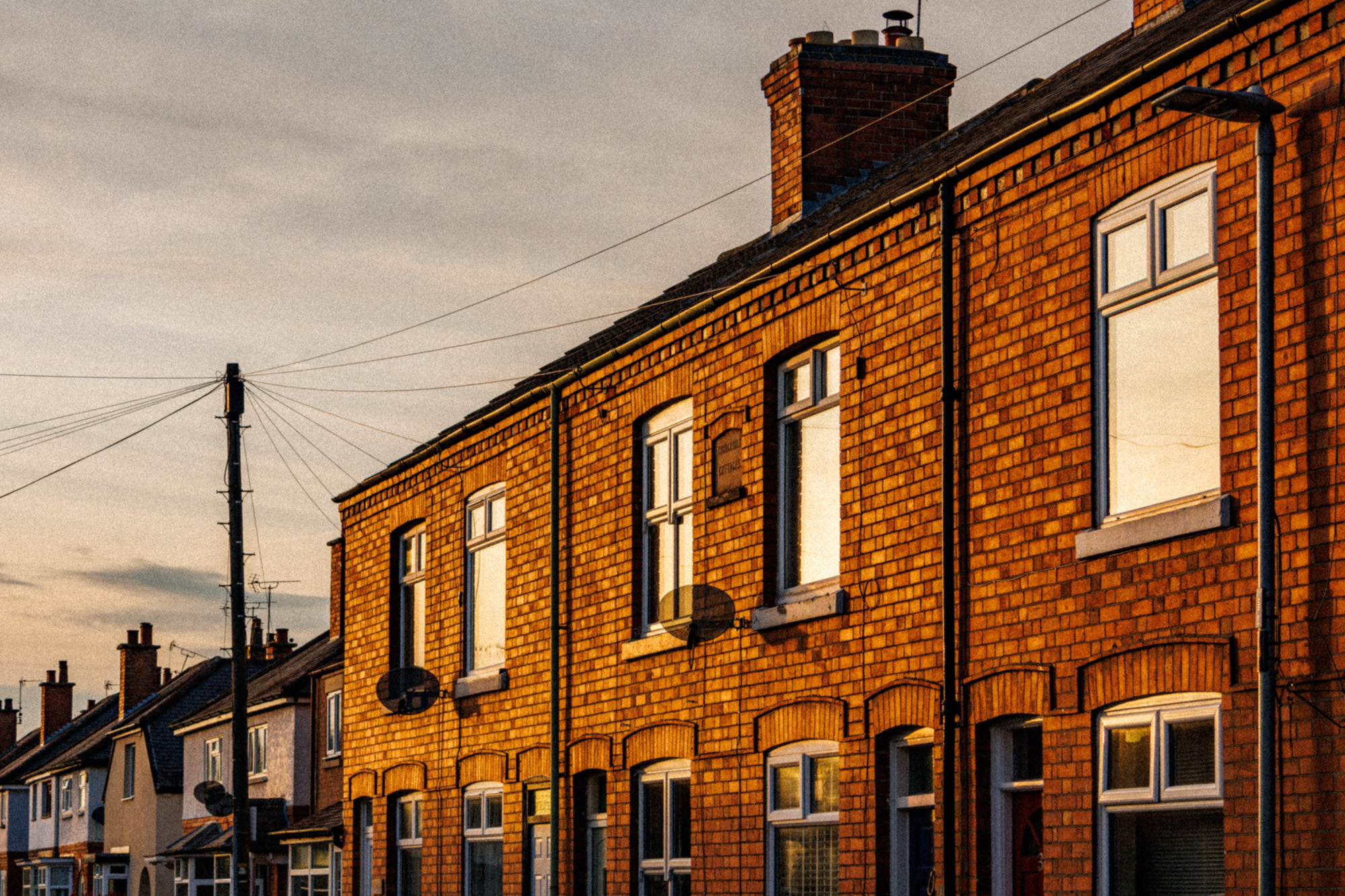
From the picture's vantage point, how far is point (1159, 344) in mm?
10906

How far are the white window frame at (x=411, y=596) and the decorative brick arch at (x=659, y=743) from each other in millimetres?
5958

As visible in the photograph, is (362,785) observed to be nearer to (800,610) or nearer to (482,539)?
(482,539)

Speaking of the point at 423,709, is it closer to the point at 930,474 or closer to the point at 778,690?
the point at 778,690

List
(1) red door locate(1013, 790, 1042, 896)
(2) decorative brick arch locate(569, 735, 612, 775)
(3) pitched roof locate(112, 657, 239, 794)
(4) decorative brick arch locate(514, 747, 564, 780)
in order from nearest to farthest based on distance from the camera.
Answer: (1) red door locate(1013, 790, 1042, 896) → (2) decorative brick arch locate(569, 735, 612, 775) → (4) decorative brick arch locate(514, 747, 564, 780) → (3) pitched roof locate(112, 657, 239, 794)

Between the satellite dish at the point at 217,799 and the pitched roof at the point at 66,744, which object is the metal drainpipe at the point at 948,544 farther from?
the pitched roof at the point at 66,744

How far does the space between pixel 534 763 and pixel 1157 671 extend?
9.43 metres

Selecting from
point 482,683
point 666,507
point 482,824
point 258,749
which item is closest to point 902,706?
point 666,507

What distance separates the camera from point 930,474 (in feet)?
42.5

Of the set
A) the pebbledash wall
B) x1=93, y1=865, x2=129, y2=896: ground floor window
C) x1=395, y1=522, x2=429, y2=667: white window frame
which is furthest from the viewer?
x1=93, y1=865, x2=129, y2=896: ground floor window

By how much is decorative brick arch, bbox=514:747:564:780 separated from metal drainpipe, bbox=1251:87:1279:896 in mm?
9710

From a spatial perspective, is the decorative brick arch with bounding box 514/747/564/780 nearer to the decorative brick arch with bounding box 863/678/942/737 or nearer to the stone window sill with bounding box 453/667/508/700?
the stone window sill with bounding box 453/667/508/700

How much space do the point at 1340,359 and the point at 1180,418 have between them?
133cm

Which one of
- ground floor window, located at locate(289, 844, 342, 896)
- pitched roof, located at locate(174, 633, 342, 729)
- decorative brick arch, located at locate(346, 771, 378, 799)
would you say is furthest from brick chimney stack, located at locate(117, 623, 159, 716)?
decorative brick arch, located at locate(346, 771, 378, 799)

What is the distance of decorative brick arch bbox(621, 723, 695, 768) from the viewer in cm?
1595
